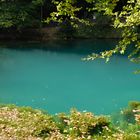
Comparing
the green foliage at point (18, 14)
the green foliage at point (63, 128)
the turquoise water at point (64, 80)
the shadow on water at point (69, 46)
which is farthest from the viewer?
the green foliage at point (18, 14)

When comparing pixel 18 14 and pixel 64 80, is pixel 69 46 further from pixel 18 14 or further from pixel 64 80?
pixel 64 80

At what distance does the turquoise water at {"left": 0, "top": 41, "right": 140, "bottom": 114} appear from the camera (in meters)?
16.2

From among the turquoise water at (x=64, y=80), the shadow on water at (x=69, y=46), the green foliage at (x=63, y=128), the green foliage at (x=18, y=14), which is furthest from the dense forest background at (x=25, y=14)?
the green foliage at (x=63, y=128)

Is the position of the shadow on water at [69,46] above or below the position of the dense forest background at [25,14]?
below

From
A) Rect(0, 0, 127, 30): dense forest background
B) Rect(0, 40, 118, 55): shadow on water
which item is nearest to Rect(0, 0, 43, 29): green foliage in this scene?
Rect(0, 0, 127, 30): dense forest background

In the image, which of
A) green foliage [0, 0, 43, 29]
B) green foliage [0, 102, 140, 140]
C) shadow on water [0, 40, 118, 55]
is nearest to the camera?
green foliage [0, 102, 140, 140]

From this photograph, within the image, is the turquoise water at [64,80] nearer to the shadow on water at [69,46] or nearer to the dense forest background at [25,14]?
the shadow on water at [69,46]

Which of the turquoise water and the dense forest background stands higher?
the dense forest background

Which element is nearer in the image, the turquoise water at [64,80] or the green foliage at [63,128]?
the green foliage at [63,128]

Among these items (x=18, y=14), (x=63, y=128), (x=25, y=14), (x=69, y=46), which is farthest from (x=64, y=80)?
(x=18, y=14)

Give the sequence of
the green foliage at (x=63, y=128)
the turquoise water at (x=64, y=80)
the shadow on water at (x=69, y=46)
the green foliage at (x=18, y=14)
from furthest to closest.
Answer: the green foliage at (x=18, y=14) → the shadow on water at (x=69, y=46) → the turquoise water at (x=64, y=80) → the green foliage at (x=63, y=128)

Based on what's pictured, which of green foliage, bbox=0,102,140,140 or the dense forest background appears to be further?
the dense forest background

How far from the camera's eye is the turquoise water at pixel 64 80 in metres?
16.2

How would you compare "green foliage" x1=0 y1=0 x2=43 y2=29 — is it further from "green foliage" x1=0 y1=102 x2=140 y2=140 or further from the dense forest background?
"green foliage" x1=0 y1=102 x2=140 y2=140
